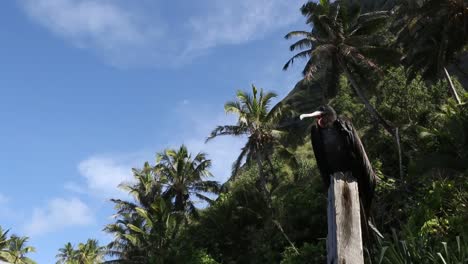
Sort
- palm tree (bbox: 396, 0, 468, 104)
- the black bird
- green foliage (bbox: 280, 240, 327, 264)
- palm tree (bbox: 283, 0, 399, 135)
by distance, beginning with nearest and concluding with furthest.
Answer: the black bird, green foliage (bbox: 280, 240, 327, 264), palm tree (bbox: 396, 0, 468, 104), palm tree (bbox: 283, 0, 399, 135)

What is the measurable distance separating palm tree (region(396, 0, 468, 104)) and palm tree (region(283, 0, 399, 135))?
176cm

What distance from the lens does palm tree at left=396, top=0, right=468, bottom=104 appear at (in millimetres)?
17938

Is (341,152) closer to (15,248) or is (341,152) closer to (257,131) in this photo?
(257,131)

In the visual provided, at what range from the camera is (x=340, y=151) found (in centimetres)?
300

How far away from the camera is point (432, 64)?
20.4m

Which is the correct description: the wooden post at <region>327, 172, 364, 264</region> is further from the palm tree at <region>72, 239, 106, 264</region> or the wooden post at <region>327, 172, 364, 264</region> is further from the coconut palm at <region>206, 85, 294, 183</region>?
the palm tree at <region>72, 239, 106, 264</region>

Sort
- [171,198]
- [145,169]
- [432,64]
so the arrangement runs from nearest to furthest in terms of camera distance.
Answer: [432,64] → [171,198] → [145,169]

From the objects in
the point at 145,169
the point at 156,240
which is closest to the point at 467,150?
the point at 156,240

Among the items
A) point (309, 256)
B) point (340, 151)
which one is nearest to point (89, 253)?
point (309, 256)

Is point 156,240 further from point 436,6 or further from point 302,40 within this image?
point 436,6

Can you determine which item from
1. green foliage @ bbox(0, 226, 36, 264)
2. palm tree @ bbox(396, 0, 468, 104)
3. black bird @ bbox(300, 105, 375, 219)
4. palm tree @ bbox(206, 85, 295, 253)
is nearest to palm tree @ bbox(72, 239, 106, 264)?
green foliage @ bbox(0, 226, 36, 264)

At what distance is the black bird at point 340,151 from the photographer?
2903mm

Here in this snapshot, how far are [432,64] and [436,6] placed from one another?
3270 mm

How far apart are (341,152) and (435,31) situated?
17.9 meters
